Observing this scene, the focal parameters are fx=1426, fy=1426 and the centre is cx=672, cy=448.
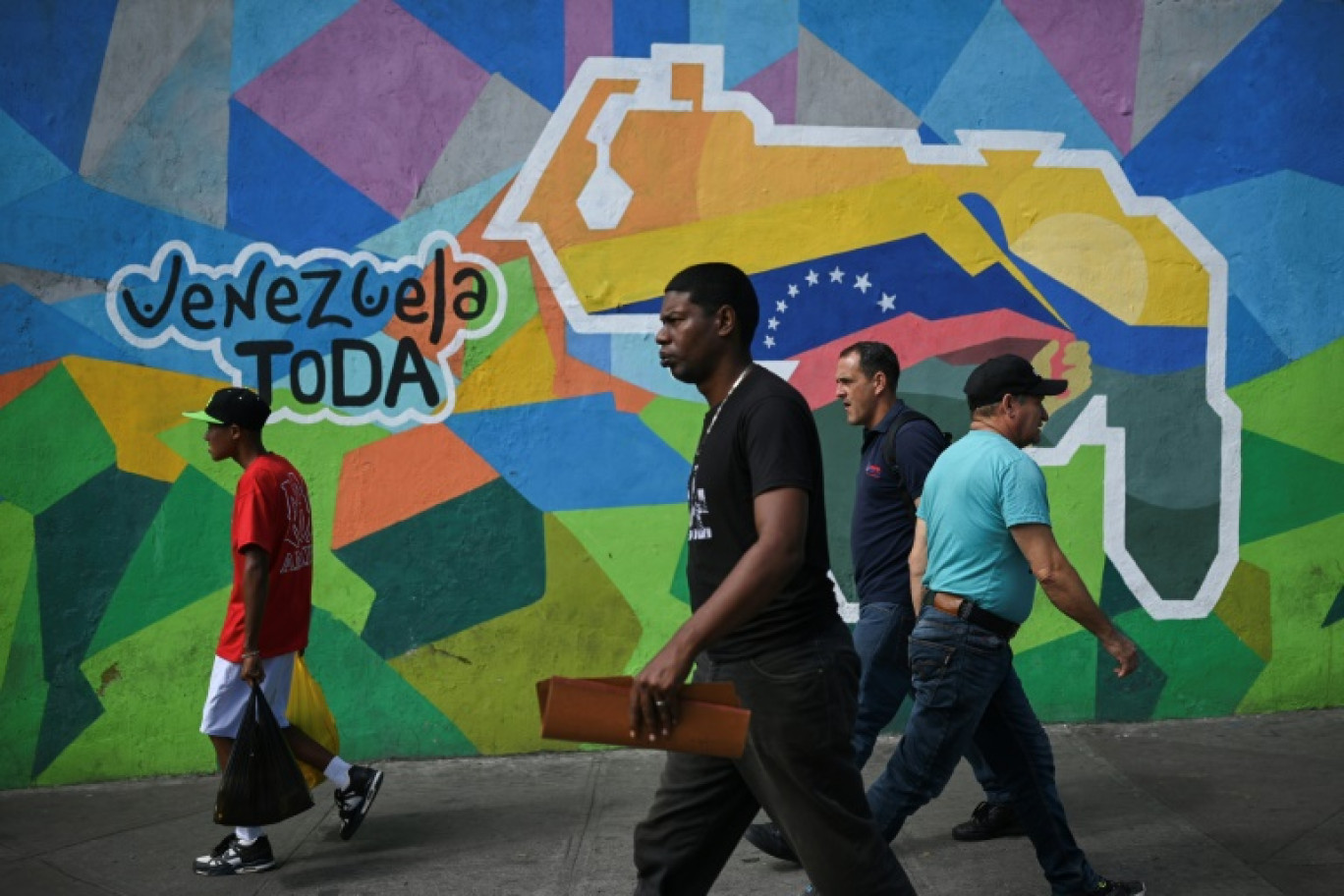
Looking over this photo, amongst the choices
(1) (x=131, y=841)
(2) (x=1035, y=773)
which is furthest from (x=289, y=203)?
(2) (x=1035, y=773)

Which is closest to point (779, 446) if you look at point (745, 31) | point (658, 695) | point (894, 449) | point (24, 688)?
point (658, 695)

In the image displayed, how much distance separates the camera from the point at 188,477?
22.7 feet

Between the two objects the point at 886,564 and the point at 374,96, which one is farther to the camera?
the point at 374,96

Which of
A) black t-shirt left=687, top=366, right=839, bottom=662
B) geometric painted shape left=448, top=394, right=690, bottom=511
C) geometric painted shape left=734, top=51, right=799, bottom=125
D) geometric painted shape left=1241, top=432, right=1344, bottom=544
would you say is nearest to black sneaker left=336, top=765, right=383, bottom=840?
geometric painted shape left=448, top=394, right=690, bottom=511

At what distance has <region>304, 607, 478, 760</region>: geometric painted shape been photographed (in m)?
6.95

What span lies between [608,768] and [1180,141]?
423 centimetres

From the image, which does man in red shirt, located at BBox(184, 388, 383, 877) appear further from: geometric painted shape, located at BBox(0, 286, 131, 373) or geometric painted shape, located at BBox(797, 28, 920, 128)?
geometric painted shape, located at BBox(797, 28, 920, 128)

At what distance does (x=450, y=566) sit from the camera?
23.0 feet

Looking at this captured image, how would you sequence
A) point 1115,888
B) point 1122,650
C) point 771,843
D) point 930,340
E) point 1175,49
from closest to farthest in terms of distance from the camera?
point 1122,650, point 1115,888, point 771,843, point 930,340, point 1175,49

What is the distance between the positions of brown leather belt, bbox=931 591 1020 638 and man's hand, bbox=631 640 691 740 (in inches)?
67.4

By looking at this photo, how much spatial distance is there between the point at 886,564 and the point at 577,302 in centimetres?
230

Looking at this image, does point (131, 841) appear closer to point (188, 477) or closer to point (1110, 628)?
point (188, 477)

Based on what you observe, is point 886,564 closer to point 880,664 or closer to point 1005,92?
point 880,664

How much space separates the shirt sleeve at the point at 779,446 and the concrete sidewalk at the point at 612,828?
222cm
